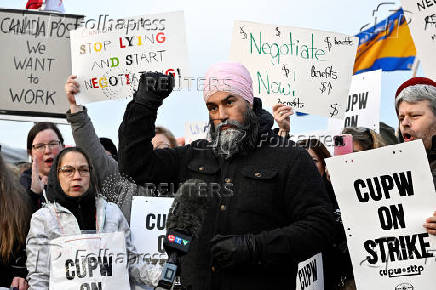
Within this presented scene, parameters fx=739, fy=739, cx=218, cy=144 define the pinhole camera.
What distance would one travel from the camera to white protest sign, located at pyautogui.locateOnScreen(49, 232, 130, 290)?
5148 millimetres

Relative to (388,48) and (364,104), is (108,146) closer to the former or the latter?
(364,104)

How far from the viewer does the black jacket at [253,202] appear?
3479 mm

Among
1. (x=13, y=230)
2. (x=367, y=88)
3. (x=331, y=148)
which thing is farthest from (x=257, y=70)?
(x=13, y=230)

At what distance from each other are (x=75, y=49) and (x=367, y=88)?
3.14 meters

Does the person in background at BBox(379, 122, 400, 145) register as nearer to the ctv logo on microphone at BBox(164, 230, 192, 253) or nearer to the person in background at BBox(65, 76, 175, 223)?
the person in background at BBox(65, 76, 175, 223)

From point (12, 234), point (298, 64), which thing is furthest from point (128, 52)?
point (12, 234)

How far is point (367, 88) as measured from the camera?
25.4 ft

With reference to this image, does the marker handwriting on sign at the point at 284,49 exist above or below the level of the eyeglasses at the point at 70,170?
above

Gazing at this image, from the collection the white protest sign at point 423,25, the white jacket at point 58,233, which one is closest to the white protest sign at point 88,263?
the white jacket at point 58,233

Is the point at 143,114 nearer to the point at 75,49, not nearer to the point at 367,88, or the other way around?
the point at 75,49

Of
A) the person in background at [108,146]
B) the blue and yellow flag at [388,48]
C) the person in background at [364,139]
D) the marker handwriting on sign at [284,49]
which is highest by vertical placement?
the blue and yellow flag at [388,48]

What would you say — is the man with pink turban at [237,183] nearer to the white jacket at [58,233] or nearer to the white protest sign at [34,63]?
the white jacket at [58,233]

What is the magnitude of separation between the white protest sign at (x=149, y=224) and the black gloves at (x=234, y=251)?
2458 millimetres

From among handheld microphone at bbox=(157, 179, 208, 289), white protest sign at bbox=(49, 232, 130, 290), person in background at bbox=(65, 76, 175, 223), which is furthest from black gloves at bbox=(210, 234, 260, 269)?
person in background at bbox=(65, 76, 175, 223)
